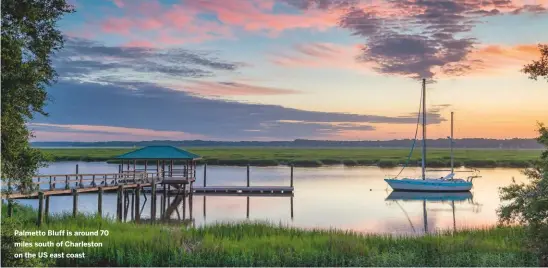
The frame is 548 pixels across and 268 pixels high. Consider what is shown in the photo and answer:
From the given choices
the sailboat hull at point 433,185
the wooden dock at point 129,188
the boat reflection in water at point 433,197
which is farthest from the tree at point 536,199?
the sailboat hull at point 433,185

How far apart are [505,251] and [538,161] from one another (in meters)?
4.90

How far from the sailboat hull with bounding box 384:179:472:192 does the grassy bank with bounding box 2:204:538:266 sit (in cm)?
3142

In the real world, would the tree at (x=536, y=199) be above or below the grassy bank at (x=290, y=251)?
above

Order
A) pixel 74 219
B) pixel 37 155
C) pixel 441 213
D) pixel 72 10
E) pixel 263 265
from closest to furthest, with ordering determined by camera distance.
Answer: pixel 37 155 → pixel 263 265 → pixel 72 10 → pixel 74 219 → pixel 441 213

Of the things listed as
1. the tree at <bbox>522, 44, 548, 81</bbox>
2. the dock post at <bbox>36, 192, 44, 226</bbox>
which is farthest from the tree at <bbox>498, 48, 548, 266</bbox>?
the dock post at <bbox>36, 192, 44, 226</bbox>

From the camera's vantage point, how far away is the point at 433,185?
5184cm

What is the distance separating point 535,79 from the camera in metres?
15.3

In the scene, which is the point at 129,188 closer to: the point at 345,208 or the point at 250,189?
the point at 250,189

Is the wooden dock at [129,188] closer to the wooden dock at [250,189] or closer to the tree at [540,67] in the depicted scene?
the wooden dock at [250,189]

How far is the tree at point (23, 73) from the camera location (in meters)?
14.4

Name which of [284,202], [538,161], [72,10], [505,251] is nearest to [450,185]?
[284,202]

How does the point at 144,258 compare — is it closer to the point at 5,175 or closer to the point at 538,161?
the point at 5,175

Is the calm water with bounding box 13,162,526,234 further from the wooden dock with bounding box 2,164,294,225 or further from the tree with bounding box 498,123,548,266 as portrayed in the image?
the tree with bounding box 498,123,548,266

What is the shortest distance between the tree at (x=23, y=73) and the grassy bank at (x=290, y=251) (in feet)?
6.83
